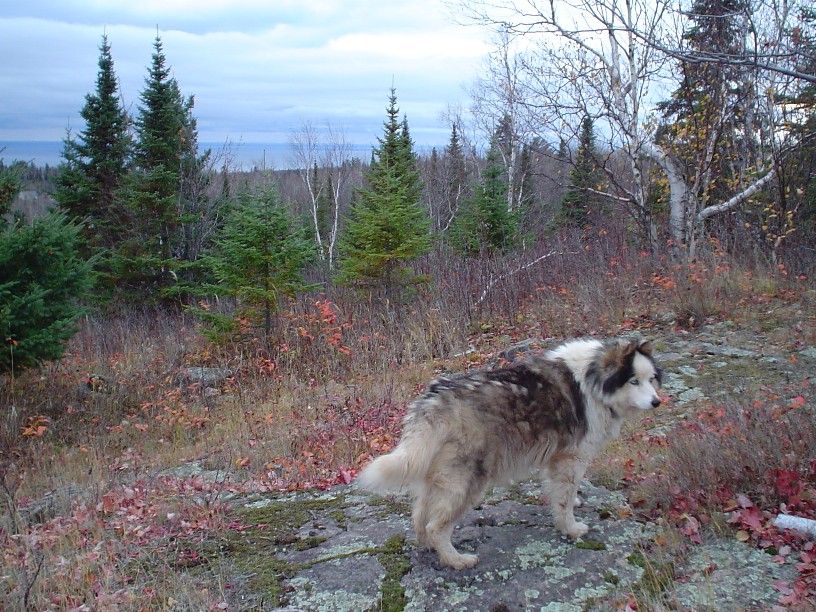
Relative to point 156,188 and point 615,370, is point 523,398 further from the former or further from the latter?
point 156,188

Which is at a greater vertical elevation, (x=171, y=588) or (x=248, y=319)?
(x=248, y=319)

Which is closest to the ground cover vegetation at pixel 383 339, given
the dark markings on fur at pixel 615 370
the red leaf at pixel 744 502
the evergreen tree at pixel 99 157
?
the red leaf at pixel 744 502

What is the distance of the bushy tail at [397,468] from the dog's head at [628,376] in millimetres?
1519

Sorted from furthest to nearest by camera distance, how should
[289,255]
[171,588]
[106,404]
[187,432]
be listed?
[289,255], [106,404], [187,432], [171,588]

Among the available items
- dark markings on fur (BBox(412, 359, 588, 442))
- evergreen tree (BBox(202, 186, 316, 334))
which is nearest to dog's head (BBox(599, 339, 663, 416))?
dark markings on fur (BBox(412, 359, 588, 442))

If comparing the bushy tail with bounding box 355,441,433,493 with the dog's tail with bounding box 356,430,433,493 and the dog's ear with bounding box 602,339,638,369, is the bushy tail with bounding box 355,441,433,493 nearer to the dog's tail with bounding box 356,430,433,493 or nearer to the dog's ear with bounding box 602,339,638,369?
the dog's tail with bounding box 356,430,433,493

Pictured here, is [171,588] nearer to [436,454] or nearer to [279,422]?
[436,454]

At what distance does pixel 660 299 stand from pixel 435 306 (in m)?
4.34

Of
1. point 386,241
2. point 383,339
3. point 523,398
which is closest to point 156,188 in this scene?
point 386,241

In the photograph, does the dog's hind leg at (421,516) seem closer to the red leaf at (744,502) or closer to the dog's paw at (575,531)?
the dog's paw at (575,531)

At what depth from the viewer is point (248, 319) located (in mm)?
12094

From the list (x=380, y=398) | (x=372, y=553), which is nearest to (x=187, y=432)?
(x=380, y=398)

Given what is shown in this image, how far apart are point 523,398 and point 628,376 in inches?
32.7

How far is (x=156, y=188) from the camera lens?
2272 centimetres
